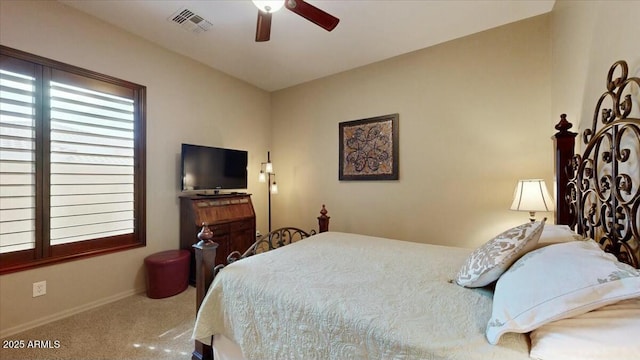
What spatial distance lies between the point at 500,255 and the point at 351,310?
28.8 inches

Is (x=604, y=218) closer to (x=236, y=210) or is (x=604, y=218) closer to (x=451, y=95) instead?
(x=451, y=95)

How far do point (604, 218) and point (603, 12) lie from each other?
3.65ft

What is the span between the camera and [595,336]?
74 cm

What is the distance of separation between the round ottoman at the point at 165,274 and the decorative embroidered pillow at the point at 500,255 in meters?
2.77

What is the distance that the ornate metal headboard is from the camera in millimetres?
1026

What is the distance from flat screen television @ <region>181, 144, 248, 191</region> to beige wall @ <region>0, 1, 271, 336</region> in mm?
214

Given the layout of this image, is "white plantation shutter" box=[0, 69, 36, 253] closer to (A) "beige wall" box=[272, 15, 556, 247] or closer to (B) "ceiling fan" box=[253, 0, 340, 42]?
(B) "ceiling fan" box=[253, 0, 340, 42]

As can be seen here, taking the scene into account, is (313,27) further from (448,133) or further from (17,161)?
(17,161)

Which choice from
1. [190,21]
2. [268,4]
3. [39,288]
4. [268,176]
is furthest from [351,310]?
[268,176]

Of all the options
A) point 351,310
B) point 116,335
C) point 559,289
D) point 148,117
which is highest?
point 148,117

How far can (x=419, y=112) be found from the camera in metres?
3.14

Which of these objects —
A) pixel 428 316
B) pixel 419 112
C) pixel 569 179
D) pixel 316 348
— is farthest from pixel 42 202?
pixel 569 179

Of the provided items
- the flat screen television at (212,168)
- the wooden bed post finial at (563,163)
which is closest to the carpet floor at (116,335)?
the flat screen television at (212,168)

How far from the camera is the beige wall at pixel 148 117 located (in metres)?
2.16
